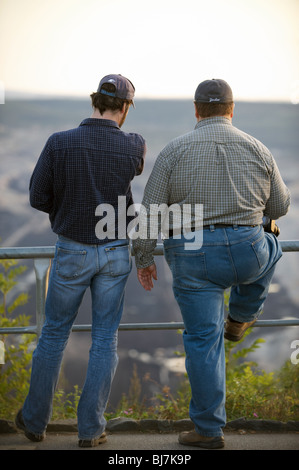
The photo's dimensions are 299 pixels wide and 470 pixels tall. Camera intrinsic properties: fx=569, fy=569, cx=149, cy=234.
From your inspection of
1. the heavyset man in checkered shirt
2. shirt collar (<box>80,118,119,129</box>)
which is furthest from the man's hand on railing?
shirt collar (<box>80,118,119,129</box>)

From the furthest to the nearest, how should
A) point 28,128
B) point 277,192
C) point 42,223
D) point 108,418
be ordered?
point 28,128, point 42,223, point 108,418, point 277,192

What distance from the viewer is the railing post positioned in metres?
3.12

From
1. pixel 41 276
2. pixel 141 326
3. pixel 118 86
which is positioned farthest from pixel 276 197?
pixel 41 276

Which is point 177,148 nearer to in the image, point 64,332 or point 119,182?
point 119,182

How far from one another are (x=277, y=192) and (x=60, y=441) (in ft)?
5.41

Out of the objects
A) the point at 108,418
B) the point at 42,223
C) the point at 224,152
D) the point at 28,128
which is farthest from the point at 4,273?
the point at 28,128

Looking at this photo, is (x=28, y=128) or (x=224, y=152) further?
(x=28, y=128)

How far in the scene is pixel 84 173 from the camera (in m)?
2.59

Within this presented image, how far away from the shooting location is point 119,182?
2.65 metres

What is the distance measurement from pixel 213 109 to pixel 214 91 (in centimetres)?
8

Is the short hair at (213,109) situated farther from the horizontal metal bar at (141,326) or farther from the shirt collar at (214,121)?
the horizontal metal bar at (141,326)

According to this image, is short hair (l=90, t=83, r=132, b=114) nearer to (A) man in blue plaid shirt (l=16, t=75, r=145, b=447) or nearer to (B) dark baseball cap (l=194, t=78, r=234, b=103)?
(A) man in blue plaid shirt (l=16, t=75, r=145, b=447)

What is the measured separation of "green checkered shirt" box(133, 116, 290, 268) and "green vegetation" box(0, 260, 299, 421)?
1156 millimetres

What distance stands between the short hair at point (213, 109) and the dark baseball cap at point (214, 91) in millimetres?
18
